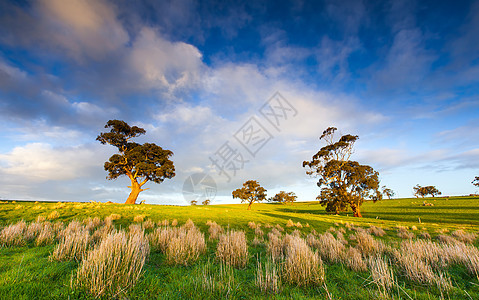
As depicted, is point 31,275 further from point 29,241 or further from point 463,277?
point 463,277

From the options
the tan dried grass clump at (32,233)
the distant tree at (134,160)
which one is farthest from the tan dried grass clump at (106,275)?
the distant tree at (134,160)

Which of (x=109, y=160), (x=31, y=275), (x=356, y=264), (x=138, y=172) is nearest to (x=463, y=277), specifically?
(x=356, y=264)

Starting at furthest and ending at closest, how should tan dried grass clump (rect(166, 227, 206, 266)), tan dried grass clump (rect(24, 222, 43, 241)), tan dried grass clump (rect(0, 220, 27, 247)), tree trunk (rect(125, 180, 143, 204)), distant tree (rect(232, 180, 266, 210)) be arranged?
distant tree (rect(232, 180, 266, 210)) → tree trunk (rect(125, 180, 143, 204)) → tan dried grass clump (rect(24, 222, 43, 241)) → tan dried grass clump (rect(0, 220, 27, 247)) → tan dried grass clump (rect(166, 227, 206, 266))

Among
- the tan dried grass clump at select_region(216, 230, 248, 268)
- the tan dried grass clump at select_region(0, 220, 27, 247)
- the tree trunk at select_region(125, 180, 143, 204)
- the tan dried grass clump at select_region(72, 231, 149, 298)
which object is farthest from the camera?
the tree trunk at select_region(125, 180, 143, 204)

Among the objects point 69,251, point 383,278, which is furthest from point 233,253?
point 69,251

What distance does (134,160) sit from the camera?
108 feet

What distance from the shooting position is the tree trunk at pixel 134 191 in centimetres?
3231

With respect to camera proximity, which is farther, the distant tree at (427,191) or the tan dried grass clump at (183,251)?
the distant tree at (427,191)

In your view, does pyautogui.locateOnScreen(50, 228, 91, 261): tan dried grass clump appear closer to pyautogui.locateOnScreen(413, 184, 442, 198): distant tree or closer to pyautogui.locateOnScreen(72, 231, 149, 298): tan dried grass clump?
pyautogui.locateOnScreen(72, 231, 149, 298): tan dried grass clump

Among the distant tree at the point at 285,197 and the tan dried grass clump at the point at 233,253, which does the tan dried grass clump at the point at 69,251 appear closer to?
the tan dried grass clump at the point at 233,253

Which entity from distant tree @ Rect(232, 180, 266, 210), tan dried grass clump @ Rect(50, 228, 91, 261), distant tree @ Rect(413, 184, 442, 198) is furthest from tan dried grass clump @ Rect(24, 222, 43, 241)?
distant tree @ Rect(413, 184, 442, 198)

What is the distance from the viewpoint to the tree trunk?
32.3 metres

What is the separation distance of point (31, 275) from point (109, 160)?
33.7 m

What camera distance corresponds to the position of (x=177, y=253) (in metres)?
6.00
